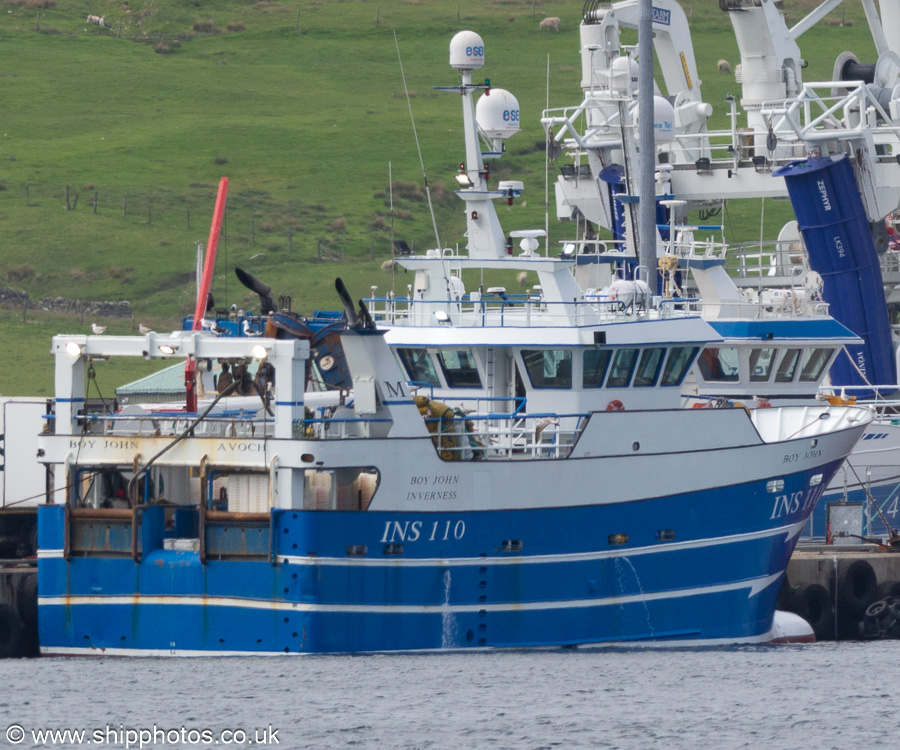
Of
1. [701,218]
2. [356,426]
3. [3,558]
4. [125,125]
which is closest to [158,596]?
[356,426]

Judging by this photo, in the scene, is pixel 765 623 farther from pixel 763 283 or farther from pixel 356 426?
pixel 763 283

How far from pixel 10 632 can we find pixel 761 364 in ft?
51.1

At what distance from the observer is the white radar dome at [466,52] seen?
1234 inches

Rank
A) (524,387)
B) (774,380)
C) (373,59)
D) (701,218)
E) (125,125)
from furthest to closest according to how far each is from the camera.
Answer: (373,59) < (125,125) < (701,218) < (774,380) < (524,387)

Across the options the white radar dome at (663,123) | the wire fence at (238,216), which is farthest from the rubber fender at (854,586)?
the wire fence at (238,216)

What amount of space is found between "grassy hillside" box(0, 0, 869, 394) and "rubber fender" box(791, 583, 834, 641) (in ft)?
122

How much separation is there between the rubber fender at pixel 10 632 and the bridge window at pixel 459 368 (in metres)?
7.39

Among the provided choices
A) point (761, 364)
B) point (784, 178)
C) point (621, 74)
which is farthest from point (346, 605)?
point (784, 178)

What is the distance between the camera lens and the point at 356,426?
86.8 ft

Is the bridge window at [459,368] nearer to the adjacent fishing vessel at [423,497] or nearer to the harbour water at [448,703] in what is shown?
the adjacent fishing vessel at [423,497]

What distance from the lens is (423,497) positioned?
26359 millimetres

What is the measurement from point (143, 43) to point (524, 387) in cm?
10912

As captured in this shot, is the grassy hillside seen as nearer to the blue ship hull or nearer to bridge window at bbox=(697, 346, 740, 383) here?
bridge window at bbox=(697, 346, 740, 383)

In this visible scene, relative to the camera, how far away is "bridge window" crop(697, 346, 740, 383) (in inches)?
1459
